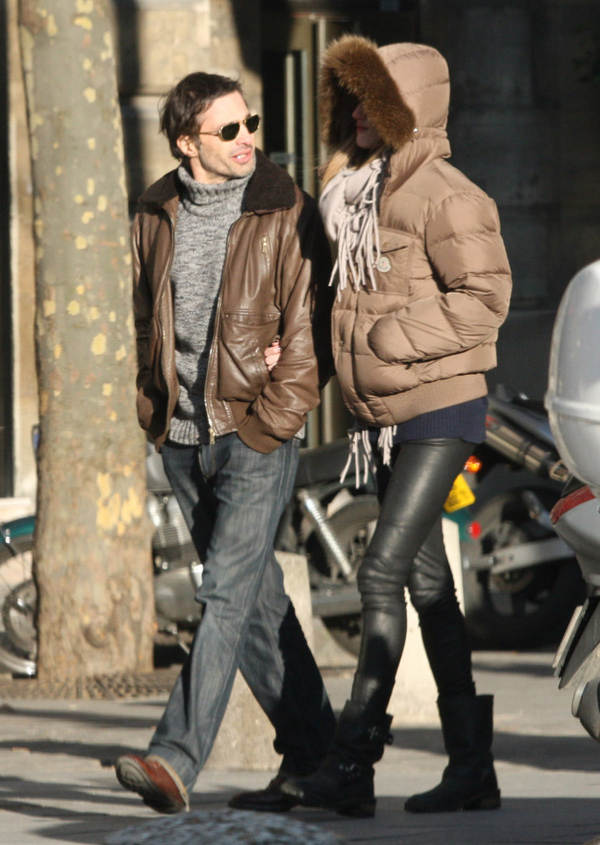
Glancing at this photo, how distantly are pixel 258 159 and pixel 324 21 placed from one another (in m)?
6.78

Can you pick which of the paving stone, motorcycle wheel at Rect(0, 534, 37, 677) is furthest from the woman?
motorcycle wheel at Rect(0, 534, 37, 677)

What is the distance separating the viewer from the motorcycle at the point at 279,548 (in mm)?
7449

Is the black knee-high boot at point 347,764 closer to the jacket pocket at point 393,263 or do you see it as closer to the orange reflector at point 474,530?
the jacket pocket at point 393,263

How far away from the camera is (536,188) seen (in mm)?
11414

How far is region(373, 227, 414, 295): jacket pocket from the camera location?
4.31 metres

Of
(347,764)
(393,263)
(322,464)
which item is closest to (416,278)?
(393,263)

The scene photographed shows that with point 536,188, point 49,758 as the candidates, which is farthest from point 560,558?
point 536,188

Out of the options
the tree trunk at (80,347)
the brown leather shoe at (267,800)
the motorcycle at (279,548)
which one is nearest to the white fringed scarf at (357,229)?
the brown leather shoe at (267,800)

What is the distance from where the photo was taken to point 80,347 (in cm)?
704

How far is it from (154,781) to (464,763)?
95 cm

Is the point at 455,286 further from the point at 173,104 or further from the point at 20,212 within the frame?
the point at 20,212

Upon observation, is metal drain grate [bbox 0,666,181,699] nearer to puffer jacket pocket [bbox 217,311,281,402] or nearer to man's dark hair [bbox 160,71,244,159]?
puffer jacket pocket [bbox 217,311,281,402]

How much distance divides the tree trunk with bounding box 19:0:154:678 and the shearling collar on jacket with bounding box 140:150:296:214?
2470mm

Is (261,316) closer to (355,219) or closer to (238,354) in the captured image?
(238,354)
